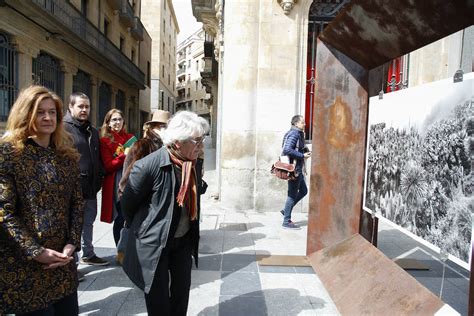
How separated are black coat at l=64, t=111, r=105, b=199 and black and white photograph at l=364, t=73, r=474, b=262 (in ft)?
8.82

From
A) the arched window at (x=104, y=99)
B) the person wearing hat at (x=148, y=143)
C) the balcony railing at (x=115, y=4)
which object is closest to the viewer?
the person wearing hat at (x=148, y=143)

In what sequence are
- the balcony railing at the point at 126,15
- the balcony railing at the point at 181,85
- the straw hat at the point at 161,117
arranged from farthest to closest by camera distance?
the balcony railing at the point at 181,85, the balcony railing at the point at 126,15, the straw hat at the point at 161,117

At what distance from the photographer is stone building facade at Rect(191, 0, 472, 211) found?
265 inches

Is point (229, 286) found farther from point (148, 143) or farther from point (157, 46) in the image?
point (157, 46)

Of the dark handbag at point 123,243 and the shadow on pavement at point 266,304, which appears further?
the shadow on pavement at point 266,304

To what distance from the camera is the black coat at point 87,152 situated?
3.62m

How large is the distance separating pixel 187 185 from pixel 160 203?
20cm

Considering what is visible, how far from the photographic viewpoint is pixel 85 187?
3.66 m

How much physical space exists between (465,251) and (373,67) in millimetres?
2033

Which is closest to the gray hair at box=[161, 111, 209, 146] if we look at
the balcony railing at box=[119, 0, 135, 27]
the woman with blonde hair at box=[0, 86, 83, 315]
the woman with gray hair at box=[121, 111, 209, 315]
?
the woman with gray hair at box=[121, 111, 209, 315]

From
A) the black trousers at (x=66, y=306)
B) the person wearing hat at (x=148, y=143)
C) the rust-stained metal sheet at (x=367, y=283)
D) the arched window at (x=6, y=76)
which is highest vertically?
the arched window at (x=6, y=76)

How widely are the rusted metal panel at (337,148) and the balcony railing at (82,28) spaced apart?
10909 mm

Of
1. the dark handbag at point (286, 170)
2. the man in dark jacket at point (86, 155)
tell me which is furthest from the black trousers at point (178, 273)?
the dark handbag at point (286, 170)

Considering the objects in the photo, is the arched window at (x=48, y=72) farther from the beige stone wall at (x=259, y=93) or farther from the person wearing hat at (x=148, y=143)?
the person wearing hat at (x=148, y=143)
